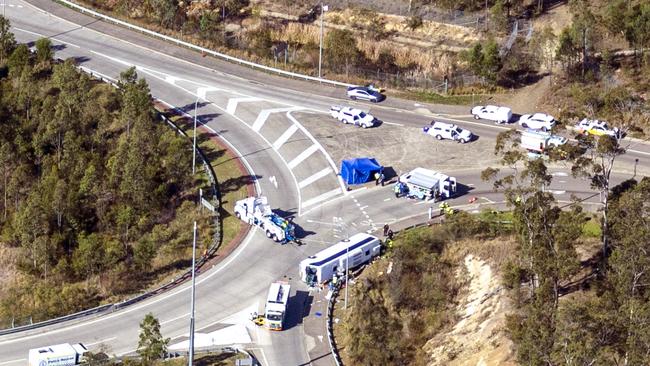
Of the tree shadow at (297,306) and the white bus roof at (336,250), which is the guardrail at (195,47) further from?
the tree shadow at (297,306)

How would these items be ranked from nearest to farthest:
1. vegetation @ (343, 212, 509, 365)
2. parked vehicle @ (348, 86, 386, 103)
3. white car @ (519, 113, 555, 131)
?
vegetation @ (343, 212, 509, 365)
white car @ (519, 113, 555, 131)
parked vehicle @ (348, 86, 386, 103)

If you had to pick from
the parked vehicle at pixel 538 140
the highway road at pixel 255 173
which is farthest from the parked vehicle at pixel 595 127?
the highway road at pixel 255 173

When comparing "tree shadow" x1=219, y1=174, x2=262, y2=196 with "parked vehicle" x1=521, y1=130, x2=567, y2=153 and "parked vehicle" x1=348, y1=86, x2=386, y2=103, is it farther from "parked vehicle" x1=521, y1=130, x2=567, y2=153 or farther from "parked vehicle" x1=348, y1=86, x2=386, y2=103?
"parked vehicle" x1=521, y1=130, x2=567, y2=153

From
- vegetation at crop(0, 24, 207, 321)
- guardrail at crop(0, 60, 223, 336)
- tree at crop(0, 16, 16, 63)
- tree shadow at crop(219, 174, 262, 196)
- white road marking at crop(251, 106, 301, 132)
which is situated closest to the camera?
guardrail at crop(0, 60, 223, 336)

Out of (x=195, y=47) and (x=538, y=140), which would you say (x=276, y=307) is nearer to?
(x=538, y=140)

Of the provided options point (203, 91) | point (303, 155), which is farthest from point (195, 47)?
point (303, 155)

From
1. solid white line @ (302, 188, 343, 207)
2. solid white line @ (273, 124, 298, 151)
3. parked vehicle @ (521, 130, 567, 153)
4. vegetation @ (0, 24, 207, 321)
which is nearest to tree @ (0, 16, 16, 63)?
vegetation @ (0, 24, 207, 321)
